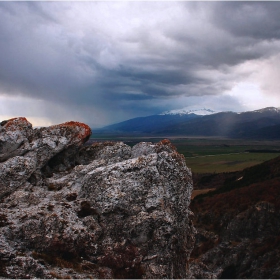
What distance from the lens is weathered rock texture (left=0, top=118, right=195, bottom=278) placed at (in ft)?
51.3

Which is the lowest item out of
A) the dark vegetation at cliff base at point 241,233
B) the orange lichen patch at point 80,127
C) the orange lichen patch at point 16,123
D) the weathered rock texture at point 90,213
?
the dark vegetation at cliff base at point 241,233

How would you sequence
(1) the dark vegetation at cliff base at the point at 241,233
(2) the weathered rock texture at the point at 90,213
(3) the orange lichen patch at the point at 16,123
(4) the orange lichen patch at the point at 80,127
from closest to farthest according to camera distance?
(2) the weathered rock texture at the point at 90,213, (3) the orange lichen patch at the point at 16,123, (4) the orange lichen patch at the point at 80,127, (1) the dark vegetation at cliff base at the point at 241,233

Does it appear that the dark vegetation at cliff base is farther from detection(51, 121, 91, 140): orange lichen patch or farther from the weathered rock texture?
A: detection(51, 121, 91, 140): orange lichen patch

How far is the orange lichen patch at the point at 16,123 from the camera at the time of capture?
23.3 meters

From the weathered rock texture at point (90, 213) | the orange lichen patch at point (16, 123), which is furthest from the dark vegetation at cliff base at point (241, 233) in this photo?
the orange lichen patch at point (16, 123)

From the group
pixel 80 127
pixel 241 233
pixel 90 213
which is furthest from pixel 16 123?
pixel 241 233

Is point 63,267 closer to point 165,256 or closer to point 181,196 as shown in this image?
point 165,256

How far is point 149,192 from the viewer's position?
1908cm

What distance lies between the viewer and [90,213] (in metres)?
18.3

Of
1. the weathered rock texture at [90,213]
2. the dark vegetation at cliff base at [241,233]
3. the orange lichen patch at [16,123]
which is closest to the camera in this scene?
the weathered rock texture at [90,213]

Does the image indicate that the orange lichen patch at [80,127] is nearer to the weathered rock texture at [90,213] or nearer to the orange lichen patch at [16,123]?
the weathered rock texture at [90,213]

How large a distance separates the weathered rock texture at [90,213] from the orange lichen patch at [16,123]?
78mm

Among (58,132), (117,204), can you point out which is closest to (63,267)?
(117,204)

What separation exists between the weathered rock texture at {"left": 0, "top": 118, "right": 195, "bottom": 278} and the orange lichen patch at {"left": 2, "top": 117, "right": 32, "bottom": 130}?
8 centimetres
